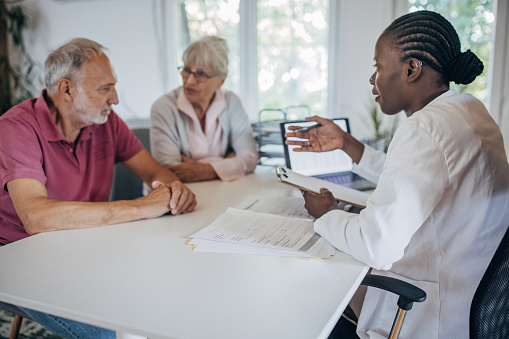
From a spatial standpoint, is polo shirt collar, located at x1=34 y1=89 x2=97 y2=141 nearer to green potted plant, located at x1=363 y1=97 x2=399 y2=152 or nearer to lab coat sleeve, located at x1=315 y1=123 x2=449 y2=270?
lab coat sleeve, located at x1=315 y1=123 x2=449 y2=270

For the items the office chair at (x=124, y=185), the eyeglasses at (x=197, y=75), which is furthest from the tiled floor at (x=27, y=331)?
the eyeglasses at (x=197, y=75)

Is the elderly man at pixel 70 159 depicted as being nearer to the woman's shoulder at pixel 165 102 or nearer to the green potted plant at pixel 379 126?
the woman's shoulder at pixel 165 102

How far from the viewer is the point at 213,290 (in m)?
0.78

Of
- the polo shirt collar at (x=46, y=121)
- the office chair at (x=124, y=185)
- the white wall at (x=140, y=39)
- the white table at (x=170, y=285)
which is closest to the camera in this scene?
the white table at (x=170, y=285)

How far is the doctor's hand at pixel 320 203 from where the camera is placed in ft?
3.84

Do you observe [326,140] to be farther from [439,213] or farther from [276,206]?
[439,213]

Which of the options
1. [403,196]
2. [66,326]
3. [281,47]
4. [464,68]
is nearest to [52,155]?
[66,326]

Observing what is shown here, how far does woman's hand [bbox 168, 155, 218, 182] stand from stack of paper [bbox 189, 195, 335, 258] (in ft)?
1.75

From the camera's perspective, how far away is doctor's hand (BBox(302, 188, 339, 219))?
A: 3.84ft

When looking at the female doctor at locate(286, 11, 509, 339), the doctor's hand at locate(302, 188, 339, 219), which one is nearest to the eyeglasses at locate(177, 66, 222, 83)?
the doctor's hand at locate(302, 188, 339, 219)

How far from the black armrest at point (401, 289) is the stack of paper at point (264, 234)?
0.11 meters

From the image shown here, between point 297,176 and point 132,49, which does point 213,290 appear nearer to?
point 297,176

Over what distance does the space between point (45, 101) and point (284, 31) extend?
2.54m

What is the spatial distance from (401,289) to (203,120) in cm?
149
